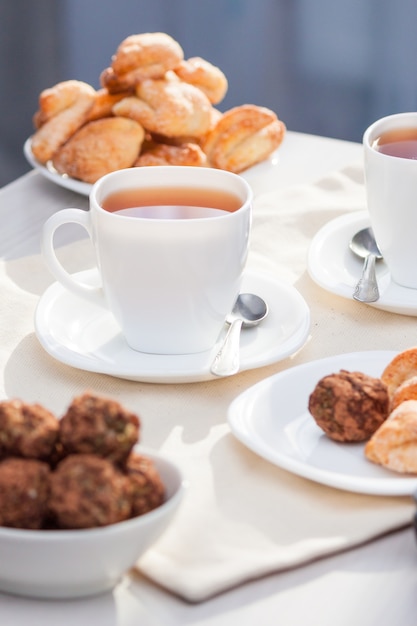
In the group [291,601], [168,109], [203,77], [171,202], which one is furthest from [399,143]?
[291,601]

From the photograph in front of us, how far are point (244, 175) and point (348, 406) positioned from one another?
789mm

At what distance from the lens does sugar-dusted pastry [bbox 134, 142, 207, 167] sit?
58.9 inches

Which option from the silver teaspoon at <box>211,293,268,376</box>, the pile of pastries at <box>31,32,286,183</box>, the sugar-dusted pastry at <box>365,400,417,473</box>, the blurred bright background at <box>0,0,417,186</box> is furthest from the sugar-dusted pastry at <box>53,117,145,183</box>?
the blurred bright background at <box>0,0,417,186</box>

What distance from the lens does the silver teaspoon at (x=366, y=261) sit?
1157 mm

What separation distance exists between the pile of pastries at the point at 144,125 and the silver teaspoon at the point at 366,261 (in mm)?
333

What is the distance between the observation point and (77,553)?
2.05 feet

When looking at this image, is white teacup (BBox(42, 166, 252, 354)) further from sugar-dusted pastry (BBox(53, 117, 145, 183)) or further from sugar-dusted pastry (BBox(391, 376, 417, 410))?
sugar-dusted pastry (BBox(53, 117, 145, 183))

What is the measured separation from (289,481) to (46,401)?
11.3 inches

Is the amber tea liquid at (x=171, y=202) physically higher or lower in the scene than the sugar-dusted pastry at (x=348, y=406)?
higher

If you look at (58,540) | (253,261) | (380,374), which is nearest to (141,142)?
(253,261)

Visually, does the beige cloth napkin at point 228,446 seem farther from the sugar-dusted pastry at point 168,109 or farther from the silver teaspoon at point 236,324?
the sugar-dusted pastry at point 168,109

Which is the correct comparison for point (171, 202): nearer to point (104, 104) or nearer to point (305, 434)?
point (305, 434)

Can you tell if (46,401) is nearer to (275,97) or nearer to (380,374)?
(380,374)

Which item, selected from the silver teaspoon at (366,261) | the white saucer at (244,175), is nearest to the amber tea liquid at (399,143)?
the silver teaspoon at (366,261)
